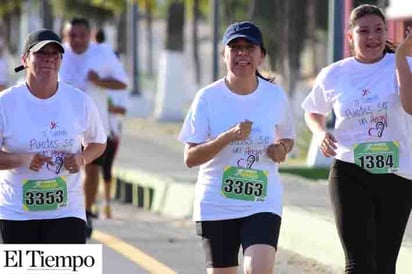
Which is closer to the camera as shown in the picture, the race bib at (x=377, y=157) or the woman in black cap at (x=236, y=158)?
the woman in black cap at (x=236, y=158)

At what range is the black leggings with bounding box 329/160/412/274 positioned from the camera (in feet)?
24.5

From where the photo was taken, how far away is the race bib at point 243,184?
23.3 feet

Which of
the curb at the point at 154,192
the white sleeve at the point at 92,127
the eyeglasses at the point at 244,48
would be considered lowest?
the curb at the point at 154,192

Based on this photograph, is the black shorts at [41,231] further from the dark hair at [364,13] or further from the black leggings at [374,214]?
the dark hair at [364,13]

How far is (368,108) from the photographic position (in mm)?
7488

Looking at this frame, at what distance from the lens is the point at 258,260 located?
22.8 ft

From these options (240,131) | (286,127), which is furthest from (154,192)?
(240,131)

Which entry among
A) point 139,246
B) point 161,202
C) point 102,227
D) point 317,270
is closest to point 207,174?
point 317,270

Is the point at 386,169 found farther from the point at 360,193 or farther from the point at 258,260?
the point at 258,260

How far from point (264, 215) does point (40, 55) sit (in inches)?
56.1

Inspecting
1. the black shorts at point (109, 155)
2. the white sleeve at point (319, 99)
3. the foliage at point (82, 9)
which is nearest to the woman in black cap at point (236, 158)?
the white sleeve at point (319, 99)

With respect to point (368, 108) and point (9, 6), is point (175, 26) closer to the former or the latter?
point (9, 6)

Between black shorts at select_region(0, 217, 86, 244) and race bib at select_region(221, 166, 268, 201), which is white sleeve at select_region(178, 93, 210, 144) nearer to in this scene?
race bib at select_region(221, 166, 268, 201)

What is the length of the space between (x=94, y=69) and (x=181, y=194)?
8.05ft
